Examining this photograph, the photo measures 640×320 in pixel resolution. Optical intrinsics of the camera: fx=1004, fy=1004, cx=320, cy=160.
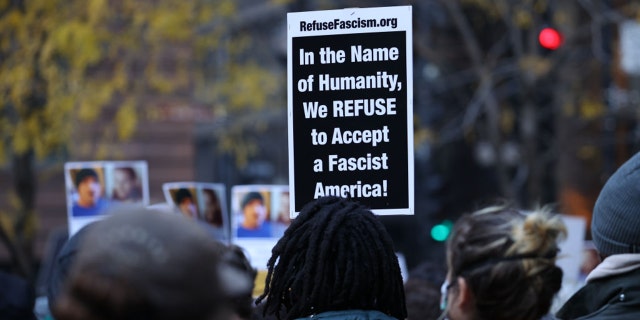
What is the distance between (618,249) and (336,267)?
85cm

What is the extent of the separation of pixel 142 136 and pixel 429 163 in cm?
673

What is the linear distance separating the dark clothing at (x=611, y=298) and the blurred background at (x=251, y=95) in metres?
5.40

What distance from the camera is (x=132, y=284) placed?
5.24 feet

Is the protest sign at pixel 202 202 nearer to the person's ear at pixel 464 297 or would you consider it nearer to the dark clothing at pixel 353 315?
the person's ear at pixel 464 297

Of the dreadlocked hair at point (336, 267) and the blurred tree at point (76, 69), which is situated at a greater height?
the blurred tree at point (76, 69)

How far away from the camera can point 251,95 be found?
40.0 feet

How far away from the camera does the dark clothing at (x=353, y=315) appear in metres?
2.62

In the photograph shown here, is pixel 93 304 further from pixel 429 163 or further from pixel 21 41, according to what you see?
pixel 429 163

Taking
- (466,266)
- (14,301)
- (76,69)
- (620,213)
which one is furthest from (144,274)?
(76,69)

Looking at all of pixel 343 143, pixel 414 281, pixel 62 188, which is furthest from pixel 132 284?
pixel 62 188

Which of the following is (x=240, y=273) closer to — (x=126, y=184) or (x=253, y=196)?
(x=253, y=196)

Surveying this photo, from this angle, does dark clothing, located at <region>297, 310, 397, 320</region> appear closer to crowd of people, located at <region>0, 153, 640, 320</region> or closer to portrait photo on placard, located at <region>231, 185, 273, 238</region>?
crowd of people, located at <region>0, 153, 640, 320</region>

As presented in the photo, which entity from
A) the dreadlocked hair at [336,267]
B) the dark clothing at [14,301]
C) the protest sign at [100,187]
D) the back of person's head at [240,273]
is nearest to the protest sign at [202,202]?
the protest sign at [100,187]

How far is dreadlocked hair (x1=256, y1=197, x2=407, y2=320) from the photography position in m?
2.69
